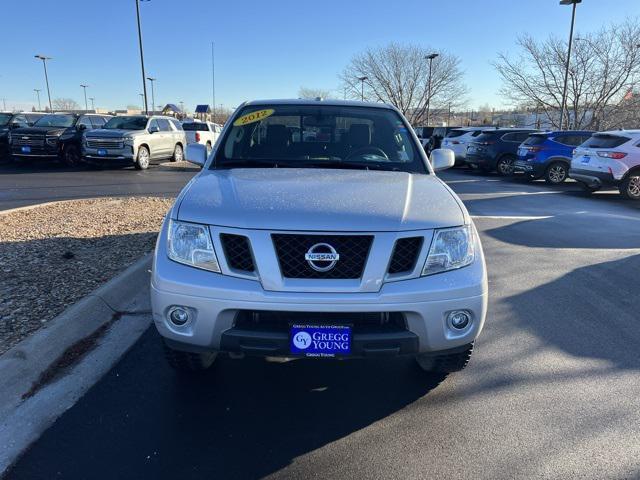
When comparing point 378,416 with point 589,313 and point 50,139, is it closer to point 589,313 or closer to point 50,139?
point 589,313

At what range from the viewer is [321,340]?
254cm

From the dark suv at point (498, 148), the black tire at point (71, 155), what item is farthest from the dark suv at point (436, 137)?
the black tire at point (71, 155)

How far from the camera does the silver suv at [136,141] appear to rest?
15.7 meters

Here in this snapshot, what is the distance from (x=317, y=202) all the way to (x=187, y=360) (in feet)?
4.28

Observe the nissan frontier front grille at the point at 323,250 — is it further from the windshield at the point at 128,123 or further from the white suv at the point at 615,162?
the windshield at the point at 128,123

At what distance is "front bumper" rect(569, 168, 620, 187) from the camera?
1209 cm

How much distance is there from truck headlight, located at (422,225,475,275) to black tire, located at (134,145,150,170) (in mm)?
15414

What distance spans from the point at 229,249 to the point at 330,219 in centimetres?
55

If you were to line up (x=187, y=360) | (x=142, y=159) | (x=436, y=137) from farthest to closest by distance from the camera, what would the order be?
(x=436, y=137)
(x=142, y=159)
(x=187, y=360)

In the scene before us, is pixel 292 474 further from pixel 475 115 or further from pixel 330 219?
pixel 475 115

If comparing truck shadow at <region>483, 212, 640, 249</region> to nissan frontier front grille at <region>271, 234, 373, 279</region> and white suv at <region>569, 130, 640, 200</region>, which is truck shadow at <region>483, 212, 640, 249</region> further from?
nissan frontier front grille at <region>271, 234, 373, 279</region>

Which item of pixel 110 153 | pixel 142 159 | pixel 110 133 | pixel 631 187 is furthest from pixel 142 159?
pixel 631 187

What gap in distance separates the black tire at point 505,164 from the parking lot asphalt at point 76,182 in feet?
35.4

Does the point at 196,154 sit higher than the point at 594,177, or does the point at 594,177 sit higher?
the point at 196,154
